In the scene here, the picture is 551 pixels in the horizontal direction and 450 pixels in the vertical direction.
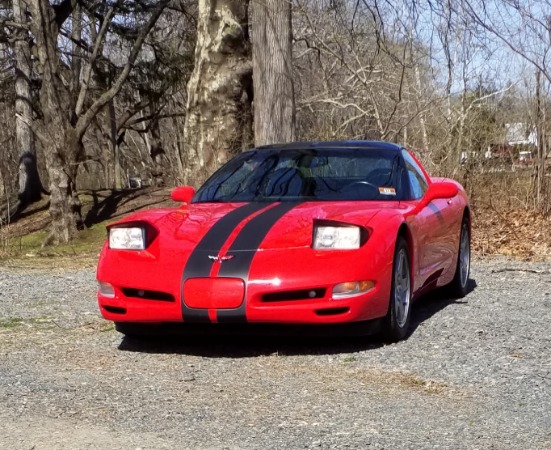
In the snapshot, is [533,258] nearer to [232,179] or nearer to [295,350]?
[232,179]

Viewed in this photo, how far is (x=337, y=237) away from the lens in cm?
602

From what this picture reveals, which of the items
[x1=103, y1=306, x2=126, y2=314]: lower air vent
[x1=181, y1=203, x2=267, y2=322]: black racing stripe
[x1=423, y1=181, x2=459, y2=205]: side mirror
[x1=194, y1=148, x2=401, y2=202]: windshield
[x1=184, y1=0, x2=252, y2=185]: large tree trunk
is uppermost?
[x1=184, y1=0, x2=252, y2=185]: large tree trunk

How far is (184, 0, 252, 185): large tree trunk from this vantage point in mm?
15688

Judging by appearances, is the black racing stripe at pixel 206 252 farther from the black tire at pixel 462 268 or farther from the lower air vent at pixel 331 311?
the black tire at pixel 462 268

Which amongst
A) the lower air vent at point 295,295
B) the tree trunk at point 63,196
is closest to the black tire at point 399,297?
the lower air vent at point 295,295

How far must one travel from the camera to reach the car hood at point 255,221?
609 cm

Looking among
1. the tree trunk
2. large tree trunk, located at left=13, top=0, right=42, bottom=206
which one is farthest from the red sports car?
large tree trunk, located at left=13, top=0, right=42, bottom=206

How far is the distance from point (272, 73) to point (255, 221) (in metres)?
7.84

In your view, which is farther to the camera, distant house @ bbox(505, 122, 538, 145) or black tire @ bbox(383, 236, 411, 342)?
distant house @ bbox(505, 122, 538, 145)

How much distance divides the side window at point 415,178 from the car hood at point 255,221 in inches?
22.9

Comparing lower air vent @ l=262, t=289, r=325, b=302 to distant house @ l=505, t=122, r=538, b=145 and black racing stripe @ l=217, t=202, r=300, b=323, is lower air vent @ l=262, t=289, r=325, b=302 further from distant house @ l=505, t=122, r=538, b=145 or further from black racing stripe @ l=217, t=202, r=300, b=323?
distant house @ l=505, t=122, r=538, b=145

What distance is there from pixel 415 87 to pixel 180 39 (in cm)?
1022

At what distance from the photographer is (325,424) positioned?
4.42 m

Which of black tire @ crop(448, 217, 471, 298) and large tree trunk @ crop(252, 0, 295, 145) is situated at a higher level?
large tree trunk @ crop(252, 0, 295, 145)
